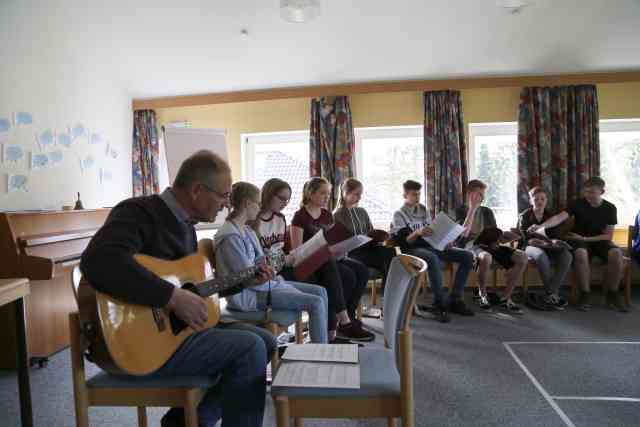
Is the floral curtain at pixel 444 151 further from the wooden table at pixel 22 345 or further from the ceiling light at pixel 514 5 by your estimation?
the wooden table at pixel 22 345

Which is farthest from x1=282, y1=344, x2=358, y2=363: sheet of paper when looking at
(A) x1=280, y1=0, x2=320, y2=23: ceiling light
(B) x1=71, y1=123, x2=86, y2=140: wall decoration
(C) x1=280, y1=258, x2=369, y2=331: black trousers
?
(B) x1=71, y1=123, x2=86, y2=140: wall decoration

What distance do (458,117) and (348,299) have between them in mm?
2365

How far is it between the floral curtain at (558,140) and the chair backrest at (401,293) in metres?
3.24

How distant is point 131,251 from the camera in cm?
114

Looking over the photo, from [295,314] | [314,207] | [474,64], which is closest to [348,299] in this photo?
[314,207]

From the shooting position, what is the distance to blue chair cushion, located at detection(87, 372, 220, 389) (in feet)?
3.89

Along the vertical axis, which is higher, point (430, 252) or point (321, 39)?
point (321, 39)

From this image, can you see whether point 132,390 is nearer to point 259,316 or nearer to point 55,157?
point 259,316

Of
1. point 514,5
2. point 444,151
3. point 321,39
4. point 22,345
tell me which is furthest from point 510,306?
point 22,345

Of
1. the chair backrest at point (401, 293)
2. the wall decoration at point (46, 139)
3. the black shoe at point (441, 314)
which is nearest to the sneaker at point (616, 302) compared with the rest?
the black shoe at point (441, 314)

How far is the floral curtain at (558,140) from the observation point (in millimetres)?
4062

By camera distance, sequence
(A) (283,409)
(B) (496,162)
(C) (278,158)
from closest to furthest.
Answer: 1. (A) (283,409)
2. (B) (496,162)
3. (C) (278,158)

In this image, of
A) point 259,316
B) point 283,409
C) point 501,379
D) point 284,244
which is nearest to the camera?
point 283,409

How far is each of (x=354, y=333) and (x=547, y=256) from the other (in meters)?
2.02
